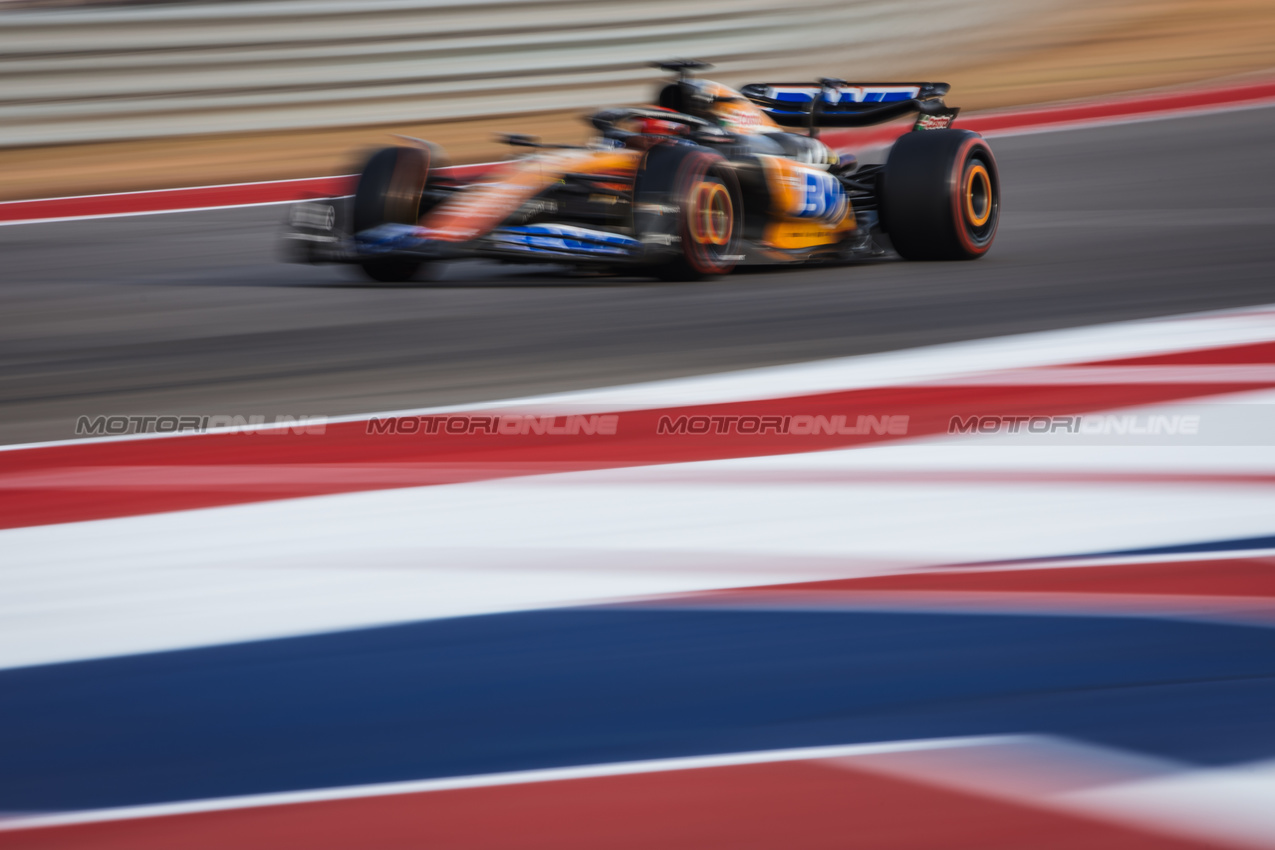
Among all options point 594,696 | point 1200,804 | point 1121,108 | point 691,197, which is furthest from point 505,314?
point 1121,108

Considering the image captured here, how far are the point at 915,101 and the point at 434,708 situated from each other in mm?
4752

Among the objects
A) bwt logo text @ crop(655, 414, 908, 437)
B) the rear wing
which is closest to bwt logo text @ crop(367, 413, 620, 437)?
bwt logo text @ crop(655, 414, 908, 437)

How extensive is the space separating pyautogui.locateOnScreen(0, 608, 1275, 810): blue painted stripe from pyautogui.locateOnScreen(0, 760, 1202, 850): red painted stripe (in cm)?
7

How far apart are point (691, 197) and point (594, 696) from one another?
3.42m

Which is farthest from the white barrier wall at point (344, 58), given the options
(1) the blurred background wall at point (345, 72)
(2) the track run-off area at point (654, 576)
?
(2) the track run-off area at point (654, 576)

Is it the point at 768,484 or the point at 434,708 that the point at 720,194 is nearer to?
the point at 768,484

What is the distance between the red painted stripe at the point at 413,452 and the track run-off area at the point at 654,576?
0.01m

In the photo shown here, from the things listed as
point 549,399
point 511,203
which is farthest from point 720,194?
point 549,399

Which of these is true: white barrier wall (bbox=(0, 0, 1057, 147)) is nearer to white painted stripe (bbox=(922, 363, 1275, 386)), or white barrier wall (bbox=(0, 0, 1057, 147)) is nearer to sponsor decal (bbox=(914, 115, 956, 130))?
sponsor decal (bbox=(914, 115, 956, 130))

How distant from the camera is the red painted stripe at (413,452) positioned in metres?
3.09

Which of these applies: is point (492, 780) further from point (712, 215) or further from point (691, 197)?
point (712, 215)

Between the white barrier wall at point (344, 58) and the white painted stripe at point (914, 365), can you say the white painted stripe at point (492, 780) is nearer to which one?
the white painted stripe at point (914, 365)

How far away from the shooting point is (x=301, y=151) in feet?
39.6

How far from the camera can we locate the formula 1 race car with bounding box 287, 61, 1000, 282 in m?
5.30
